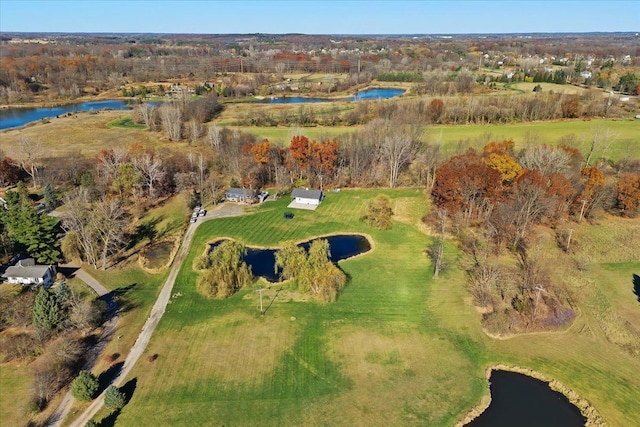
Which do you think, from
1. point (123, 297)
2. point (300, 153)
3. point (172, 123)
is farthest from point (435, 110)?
point (123, 297)

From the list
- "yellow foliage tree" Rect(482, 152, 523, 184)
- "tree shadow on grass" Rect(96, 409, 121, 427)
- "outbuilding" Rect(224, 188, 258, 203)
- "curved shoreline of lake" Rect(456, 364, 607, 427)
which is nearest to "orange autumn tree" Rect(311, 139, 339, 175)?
"outbuilding" Rect(224, 188, 258, 203)

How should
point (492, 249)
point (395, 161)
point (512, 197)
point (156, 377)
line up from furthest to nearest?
point (395, 161) < point (512, 197) < point (492, 249) < point (156, 377)

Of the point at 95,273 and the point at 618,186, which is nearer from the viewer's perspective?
the point at 95,273

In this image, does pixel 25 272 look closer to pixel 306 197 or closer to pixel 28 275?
pixel 28 275

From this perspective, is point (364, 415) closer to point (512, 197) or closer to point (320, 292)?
point (320, 292)

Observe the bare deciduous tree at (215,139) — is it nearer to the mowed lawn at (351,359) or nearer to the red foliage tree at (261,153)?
the red foliage tree at (261,153)

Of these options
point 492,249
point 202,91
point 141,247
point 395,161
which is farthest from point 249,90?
point 492,249
